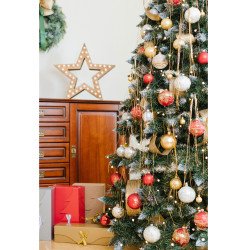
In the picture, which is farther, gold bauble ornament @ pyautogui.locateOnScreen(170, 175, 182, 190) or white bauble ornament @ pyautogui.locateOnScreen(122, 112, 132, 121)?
white bauble ornament @ pyautogui.locateOnScreen(122, 112, 132, 121)

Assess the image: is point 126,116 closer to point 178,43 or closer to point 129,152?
point 129,152

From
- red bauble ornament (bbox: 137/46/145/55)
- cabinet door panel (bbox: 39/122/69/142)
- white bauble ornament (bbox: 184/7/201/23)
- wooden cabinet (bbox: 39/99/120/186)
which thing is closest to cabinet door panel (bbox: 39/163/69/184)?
wooden cabinet (bbox: 39/99/120/186)

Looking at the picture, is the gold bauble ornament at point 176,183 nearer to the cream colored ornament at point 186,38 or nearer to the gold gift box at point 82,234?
the gold gift box at point 82,234

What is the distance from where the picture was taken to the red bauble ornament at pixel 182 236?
5.24ft

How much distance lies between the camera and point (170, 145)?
169 centimetres

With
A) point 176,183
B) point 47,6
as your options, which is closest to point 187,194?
point 176,183

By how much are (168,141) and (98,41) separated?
2727mm

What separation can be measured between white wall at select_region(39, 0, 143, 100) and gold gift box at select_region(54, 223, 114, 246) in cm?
222

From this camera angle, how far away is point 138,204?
1.76 metres

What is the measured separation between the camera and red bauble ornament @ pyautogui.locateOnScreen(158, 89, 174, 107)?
171 cm

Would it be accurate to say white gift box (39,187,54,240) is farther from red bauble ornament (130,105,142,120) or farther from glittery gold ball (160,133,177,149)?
glittery gold ball (160,133,177,149)
